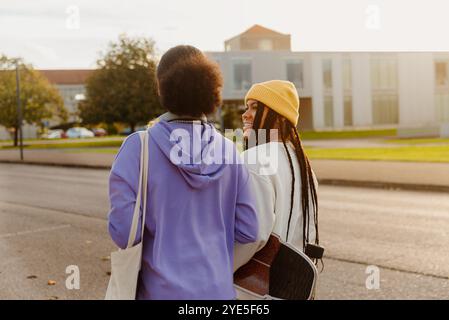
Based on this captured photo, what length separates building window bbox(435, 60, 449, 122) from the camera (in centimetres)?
5669

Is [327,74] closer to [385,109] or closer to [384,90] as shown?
[384,90]

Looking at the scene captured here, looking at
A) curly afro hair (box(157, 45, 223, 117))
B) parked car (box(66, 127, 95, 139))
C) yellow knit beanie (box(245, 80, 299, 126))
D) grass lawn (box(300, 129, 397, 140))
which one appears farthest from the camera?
parked car (box(66, 127, 95, 139))

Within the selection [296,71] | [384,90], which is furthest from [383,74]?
[296,71]

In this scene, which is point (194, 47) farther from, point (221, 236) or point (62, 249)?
point (62, 249)

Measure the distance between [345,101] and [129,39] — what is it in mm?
19818

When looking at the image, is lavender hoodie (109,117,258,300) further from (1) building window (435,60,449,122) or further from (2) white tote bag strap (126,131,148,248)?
(1) building window (435,60,449,122)

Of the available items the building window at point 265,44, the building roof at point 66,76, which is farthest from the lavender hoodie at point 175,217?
the building roof at point 66,76

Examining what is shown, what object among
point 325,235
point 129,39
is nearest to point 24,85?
point 129,39

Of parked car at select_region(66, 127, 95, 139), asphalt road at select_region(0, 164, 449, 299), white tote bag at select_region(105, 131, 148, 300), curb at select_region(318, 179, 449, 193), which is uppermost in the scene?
white tote bag at select_region(105, 131, 148, 300)

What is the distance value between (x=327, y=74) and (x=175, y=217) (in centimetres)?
5444

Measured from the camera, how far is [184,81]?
8.18 feet

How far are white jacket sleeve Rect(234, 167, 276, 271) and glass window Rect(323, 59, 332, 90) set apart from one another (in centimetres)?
5378

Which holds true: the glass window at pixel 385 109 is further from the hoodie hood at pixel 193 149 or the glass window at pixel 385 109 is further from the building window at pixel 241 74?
the hoodie hood at pixel 193 149

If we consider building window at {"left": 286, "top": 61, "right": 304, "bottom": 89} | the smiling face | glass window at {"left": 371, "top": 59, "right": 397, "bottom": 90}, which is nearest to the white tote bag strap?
the smiling face
